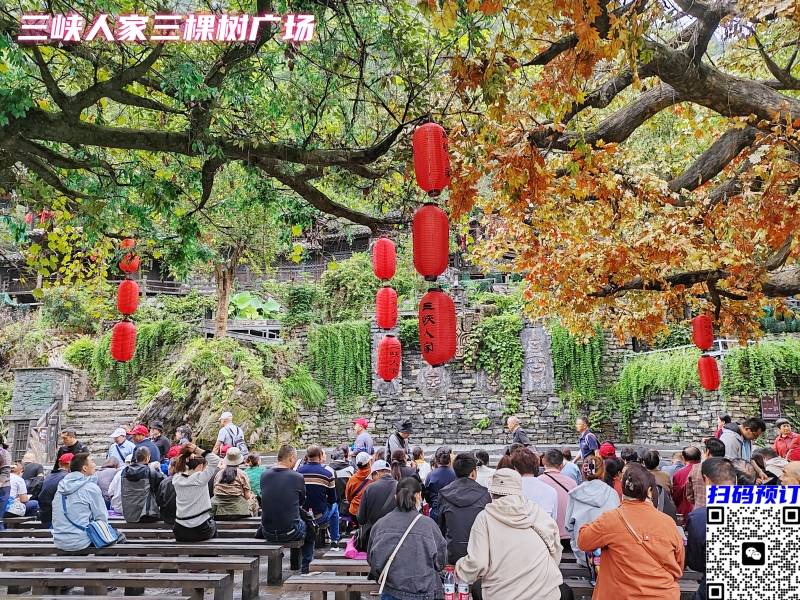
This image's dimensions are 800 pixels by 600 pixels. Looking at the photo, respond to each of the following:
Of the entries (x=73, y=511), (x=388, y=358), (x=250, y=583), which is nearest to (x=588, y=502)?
(x=250, y=583)

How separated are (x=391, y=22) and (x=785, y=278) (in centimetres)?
593

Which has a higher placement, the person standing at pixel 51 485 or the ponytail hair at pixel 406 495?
the ponytail hair at pixel 406 495

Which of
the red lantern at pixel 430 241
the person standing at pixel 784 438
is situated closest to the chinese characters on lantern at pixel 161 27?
the red lantern at pixel 430 241

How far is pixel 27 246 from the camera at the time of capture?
7680 millimetres

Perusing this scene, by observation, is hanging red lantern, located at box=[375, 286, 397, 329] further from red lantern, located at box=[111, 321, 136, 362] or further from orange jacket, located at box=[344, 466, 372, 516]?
red lantern, located at box=[111, 321, 136, 362]

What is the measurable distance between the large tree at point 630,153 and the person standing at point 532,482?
2.29 metres

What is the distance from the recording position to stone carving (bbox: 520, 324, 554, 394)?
66.9 feet

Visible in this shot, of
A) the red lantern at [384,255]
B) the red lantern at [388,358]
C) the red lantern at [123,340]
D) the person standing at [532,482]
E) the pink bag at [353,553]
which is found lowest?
the pink bag at [353,553]

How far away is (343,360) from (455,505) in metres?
17.0

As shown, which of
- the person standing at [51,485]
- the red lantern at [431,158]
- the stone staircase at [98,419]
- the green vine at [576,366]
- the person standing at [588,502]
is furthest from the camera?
the green vine at [576,366]

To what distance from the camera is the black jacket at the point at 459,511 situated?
4629 millimetres

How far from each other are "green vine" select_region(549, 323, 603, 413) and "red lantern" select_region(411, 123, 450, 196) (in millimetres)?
15391

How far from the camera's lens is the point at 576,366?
792 inches

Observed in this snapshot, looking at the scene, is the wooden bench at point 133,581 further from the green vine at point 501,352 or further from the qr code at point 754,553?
the green vine at point 501,352
